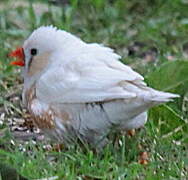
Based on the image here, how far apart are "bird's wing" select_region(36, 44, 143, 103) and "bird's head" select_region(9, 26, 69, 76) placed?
0.36 ft

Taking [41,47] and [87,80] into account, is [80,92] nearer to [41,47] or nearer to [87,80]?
[87,80]

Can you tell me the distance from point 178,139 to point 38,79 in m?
0.84

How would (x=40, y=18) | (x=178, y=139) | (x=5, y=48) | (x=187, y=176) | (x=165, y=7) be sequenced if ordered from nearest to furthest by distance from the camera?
(x=187, y=176)
(x=178, y=139)
(x=5, y=48)
(x=40, y=18)
(x=165, y=7)

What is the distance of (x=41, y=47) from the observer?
4.79m

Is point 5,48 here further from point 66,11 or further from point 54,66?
point 54,66

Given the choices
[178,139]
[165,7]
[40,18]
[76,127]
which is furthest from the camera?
[165,7]

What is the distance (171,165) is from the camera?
436 cm

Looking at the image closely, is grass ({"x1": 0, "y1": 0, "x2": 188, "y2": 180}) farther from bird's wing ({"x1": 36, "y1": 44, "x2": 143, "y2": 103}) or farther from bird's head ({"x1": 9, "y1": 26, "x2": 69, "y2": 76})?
bird's head ({"x1": 9, "y1": 26, "x2": 69, "y2": 76})

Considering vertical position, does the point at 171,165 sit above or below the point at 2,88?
below

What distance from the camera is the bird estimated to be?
4.38 meters

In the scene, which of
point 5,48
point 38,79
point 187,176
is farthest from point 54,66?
point 5,48

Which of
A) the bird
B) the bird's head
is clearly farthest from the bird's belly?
the bird's head

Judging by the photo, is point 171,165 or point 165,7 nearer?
point 171,165

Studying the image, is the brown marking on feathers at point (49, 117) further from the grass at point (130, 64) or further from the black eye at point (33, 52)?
the black eye at point (33, 52)
